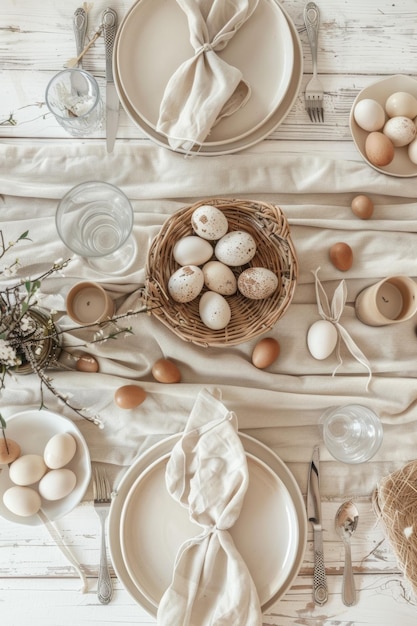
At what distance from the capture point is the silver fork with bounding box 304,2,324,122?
1096 mm

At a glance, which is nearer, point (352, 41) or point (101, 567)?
point (101, 567)

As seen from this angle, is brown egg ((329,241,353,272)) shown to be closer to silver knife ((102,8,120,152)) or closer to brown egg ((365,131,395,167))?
brown egg ((365,131,395,167))

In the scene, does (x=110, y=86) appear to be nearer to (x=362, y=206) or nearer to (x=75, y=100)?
(x=75, y=100)

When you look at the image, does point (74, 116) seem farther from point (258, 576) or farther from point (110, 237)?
point (258, 576)

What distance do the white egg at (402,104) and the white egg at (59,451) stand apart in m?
0.90

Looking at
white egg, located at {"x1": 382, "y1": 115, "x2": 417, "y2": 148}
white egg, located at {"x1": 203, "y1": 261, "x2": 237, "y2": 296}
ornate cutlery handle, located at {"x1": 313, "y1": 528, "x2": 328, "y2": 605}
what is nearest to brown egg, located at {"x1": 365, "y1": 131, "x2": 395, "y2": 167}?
white egg, located at {"x1": 382, "y1": 115, "x2": 417, "y2": 148}

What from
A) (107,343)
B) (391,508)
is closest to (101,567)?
(107,343)

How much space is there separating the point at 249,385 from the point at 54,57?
0.78 m

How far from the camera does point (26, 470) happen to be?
37.8 inches

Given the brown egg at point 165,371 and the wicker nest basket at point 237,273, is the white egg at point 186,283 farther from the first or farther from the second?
the brown egg at point 165,371

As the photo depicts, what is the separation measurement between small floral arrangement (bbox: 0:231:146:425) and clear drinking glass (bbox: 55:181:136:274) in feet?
0.26

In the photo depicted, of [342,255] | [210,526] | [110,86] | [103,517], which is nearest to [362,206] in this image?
[342,255]

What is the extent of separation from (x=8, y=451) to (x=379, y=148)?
0.91 m

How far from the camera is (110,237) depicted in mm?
1033
